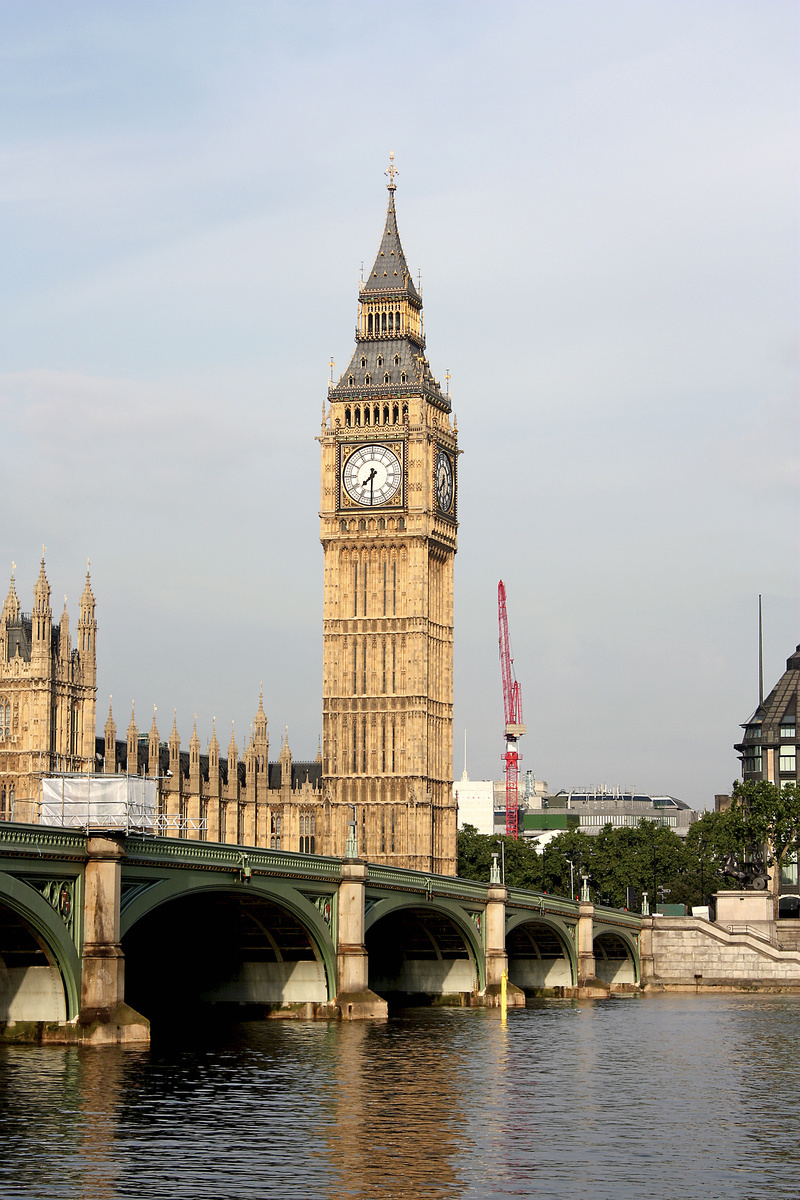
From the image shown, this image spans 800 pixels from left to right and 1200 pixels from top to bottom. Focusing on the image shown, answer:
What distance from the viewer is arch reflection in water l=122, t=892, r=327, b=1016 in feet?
276

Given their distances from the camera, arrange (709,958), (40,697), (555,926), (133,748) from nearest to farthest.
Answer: (555,926)
(709,958)
(40,697)
(133,748)

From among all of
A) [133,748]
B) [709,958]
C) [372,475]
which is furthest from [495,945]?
[372,475]

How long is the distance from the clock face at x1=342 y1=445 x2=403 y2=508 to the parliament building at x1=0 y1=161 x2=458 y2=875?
0.12 metres

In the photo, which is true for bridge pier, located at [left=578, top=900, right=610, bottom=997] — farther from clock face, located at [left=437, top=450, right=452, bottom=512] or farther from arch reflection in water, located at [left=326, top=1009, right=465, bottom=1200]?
clock face, located at [left=437, top=450, right=452, bottom=512]

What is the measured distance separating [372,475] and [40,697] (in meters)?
42.1

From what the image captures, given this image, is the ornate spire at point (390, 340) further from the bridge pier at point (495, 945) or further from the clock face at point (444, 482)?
the bridge pier at point (495, 945)

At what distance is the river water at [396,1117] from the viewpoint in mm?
42500

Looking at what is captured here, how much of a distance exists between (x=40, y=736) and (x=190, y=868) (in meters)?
66.4

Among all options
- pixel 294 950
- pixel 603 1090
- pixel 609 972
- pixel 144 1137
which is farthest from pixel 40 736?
pixel 144 1137

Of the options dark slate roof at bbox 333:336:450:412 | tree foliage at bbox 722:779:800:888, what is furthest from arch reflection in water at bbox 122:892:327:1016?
dark slate roof at bbox 333:336:450:412

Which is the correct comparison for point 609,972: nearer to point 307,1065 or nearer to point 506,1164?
point 307,1065

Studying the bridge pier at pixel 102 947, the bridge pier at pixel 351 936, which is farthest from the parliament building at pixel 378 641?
the bridge pier at pixel 102 947

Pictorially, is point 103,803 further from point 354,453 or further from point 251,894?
point 354,453

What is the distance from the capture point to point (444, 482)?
170 metres
